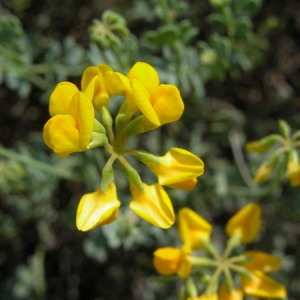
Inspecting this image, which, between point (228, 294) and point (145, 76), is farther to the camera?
point (228, 294)

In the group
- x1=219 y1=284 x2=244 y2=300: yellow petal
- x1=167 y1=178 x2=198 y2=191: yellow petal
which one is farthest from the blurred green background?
x1=167 y1=178 x2=198 y2=191: yellow petal

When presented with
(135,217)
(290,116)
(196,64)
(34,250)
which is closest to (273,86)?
(290,116)

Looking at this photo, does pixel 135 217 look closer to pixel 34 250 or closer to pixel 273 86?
pixel 34 250

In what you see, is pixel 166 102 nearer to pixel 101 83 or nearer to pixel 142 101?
pixel 142 101

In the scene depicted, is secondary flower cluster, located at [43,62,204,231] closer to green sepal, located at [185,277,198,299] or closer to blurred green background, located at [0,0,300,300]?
green sepal, located at [185,277,198,299]

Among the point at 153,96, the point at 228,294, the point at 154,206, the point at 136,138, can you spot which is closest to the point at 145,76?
the point at 153,96

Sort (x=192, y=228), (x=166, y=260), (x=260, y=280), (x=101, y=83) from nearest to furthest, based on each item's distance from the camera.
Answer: (x=101, y=83)
(x=166, y=260)
(x=260, y=280)
(x=192, y=228)

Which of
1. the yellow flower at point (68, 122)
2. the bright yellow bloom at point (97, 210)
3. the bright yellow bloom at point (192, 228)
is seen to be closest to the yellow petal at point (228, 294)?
the bright yellow bloom at point (192, 228)
